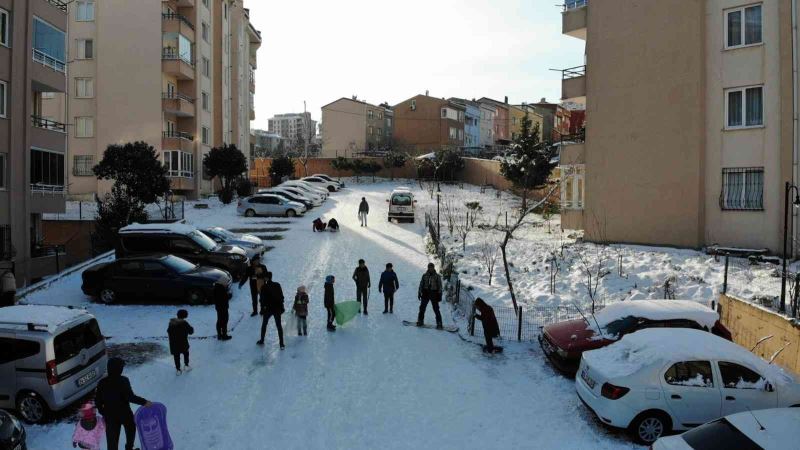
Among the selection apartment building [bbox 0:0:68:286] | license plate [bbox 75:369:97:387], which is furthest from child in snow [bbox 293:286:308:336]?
apartment building [bbox 0:0:68:286]

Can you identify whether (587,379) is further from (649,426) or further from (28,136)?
(28,136)

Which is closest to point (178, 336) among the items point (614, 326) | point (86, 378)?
point (86, 378)

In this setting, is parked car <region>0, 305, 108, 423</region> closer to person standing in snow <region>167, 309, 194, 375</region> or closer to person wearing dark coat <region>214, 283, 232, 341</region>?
person standing in snow <region>167, 309, 194, 375</region>

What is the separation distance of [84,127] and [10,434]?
4012cm

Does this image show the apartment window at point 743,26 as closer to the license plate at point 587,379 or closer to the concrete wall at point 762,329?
the concrete wall at point 762,329

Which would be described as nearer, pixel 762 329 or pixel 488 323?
pixel 762 329

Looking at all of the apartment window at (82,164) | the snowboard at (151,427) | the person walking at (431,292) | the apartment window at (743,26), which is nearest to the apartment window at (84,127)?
the apartment window at (82,164)

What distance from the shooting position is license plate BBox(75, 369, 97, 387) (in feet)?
33.1

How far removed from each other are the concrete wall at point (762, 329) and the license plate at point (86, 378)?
1218 centimetres

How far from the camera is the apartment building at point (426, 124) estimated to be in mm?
91938

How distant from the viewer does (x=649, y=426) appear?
927 cm

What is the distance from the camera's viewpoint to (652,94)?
2381cm

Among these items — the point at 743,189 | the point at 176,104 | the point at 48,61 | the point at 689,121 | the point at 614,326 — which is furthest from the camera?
the point at 176,104

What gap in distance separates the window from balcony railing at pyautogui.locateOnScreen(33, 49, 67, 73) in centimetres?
2563
